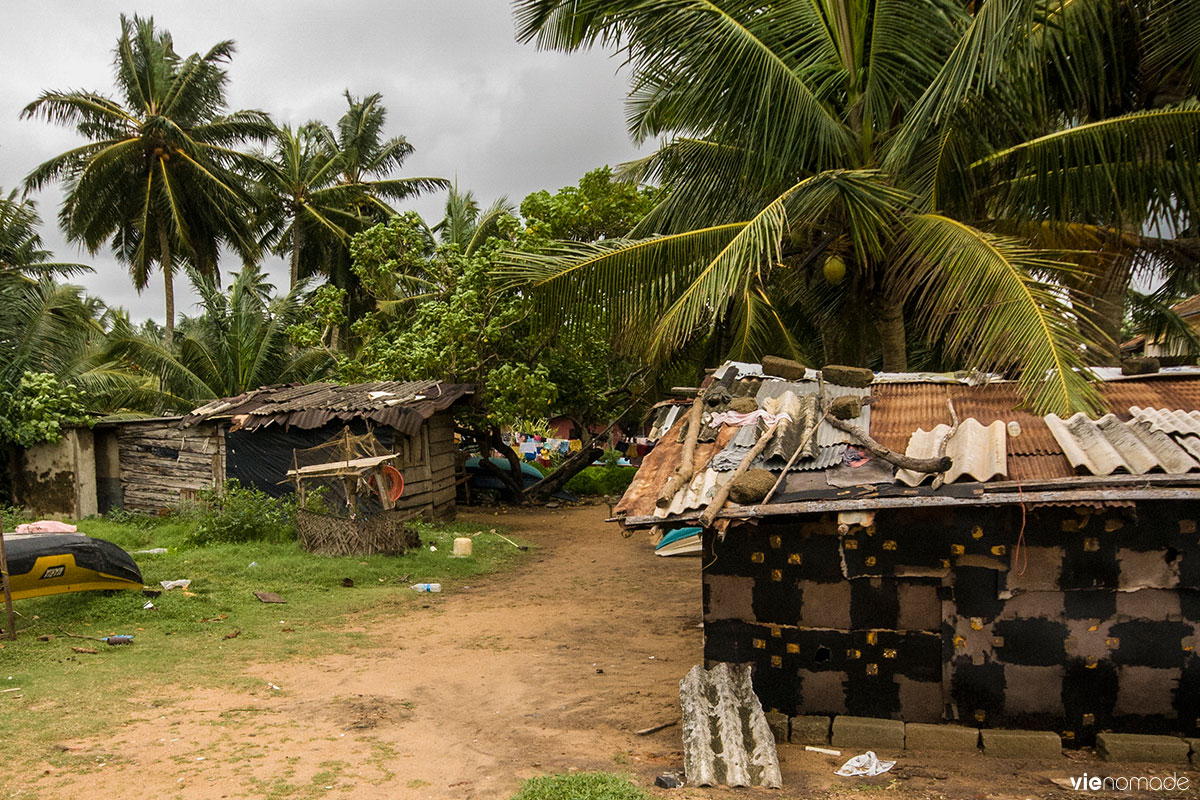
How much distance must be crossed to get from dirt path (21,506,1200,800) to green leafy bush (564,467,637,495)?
1278cm

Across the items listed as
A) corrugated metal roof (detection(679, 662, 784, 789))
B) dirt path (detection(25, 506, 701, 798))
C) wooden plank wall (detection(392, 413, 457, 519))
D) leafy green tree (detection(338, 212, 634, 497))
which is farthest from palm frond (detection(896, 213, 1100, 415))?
wooden plank wall (detection(392, 413, 457, 519))

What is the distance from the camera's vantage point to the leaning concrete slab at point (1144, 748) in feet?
17.7

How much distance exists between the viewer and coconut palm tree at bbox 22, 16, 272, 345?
75.5 feet

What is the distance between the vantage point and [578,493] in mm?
23094

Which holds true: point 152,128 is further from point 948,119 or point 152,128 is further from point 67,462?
point 948,119

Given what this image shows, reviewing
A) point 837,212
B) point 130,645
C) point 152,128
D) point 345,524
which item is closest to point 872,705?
point 837,212

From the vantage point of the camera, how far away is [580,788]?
4797mm

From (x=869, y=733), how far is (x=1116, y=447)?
2.62 meters

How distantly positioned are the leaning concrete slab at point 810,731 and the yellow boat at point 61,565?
7608 millimetres

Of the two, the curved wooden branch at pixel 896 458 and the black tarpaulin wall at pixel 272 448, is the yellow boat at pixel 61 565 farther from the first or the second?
the curved wooden branch at pixel 896 458

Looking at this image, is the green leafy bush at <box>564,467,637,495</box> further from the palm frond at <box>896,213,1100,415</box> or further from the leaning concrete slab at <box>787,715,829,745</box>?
the leaning concrete slab at <box>787,715,829,745</box>

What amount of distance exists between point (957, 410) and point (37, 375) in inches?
616

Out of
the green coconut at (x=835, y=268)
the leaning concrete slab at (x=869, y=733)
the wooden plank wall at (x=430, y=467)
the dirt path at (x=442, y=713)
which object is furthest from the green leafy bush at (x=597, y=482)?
the leaning concrete slab at (x=869, y=733)

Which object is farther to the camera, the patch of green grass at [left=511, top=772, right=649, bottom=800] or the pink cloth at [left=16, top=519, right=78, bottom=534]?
the pink cloth at [left=16, top=519, right=78, bottom=534]
